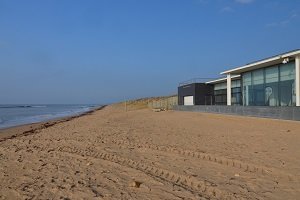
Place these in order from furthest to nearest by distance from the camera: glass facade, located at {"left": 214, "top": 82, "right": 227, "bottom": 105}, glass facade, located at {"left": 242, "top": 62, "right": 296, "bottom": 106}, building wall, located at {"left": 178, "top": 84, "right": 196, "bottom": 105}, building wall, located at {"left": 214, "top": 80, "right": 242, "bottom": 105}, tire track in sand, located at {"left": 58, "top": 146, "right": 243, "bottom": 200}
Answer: building wall, located at {"left": 178, "top": 84, "right": 196, "bottom": 105} → glass facade, located at {"left": 214, "top": 82, "right": 227, "bottom": 105} → building wall, located at {"left": 214, "top": 80, "right": 242, "bottom": 105} → glass facade, located at {"left": 242, "top": 62, "right": 296, "bottom": 106} → tire track in sand, located at {"left": 58, "top": 146, "right": 243, "bottom": 200}

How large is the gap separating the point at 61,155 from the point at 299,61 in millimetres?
15433

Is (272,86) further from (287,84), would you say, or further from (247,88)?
(247,88)

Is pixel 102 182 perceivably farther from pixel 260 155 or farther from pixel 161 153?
pixel 260 155

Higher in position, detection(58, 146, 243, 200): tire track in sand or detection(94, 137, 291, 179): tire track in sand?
detection(94, 137, 291, 179): tire track in sand

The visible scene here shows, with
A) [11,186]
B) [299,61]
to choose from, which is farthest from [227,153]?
[299,61]

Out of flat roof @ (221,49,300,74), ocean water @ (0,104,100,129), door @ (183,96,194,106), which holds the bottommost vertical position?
ocean water @ (0,104,100,129)

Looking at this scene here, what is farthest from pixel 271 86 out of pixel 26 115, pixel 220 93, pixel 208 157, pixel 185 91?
pixel 26 115

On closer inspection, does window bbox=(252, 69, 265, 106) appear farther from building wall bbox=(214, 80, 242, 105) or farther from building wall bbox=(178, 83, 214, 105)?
building wall bbox=(178, 83, 214, 105)

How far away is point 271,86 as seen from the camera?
23.5 meters

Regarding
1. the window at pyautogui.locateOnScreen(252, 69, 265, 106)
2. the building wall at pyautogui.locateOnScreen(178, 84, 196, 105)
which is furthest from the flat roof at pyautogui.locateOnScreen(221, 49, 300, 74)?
the building wall at pyautogui.locateOnScreen(178, 84, 196, 105)

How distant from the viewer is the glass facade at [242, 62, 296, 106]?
21391mm

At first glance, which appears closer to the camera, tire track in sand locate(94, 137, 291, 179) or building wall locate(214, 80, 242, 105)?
tire track in sand locate(94, 137, 291, 179)

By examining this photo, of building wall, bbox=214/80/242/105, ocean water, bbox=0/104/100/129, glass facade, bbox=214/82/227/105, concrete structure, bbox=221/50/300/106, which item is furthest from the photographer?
Answer: glass facade, bbox=214/82/227/105

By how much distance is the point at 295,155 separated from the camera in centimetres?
898
